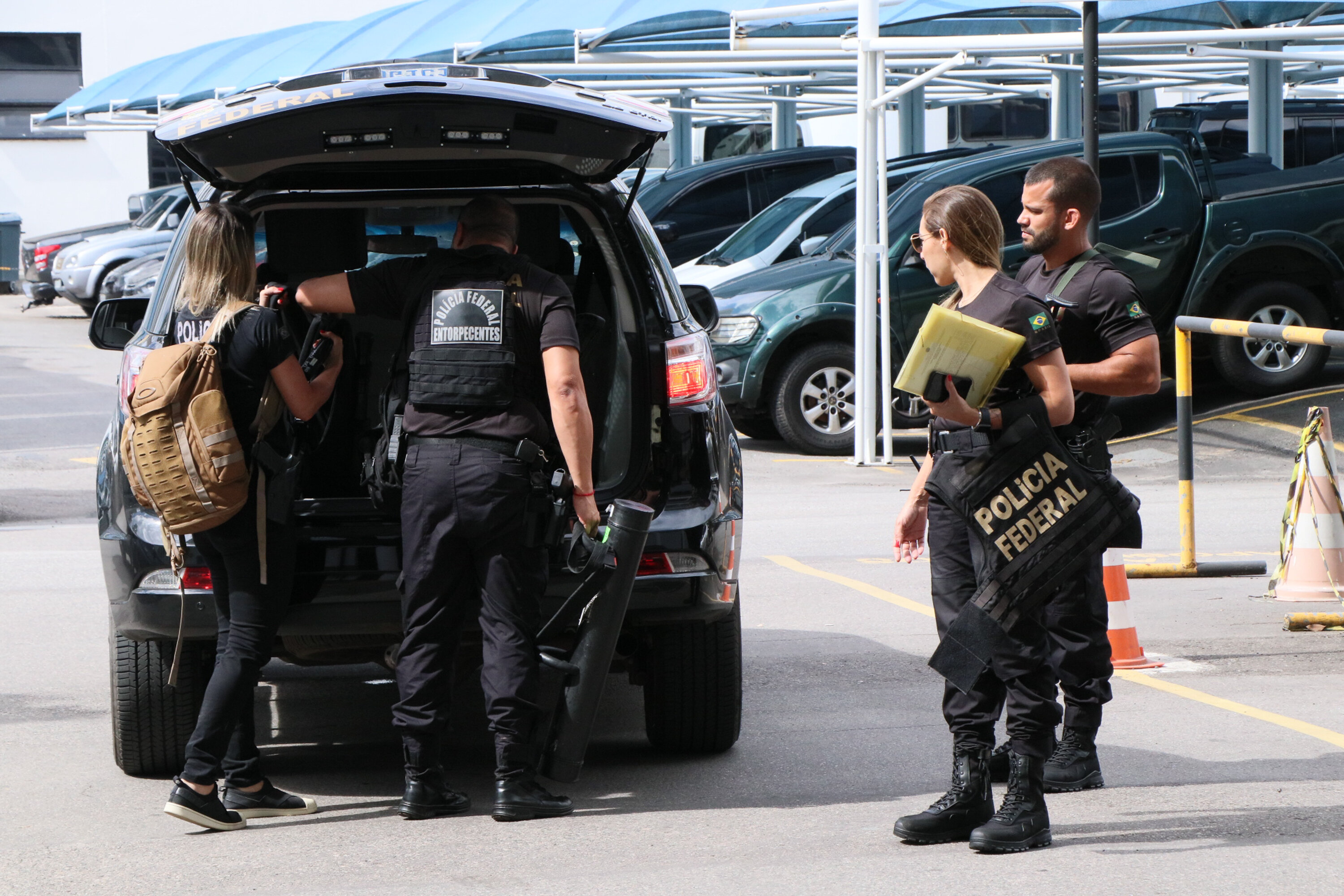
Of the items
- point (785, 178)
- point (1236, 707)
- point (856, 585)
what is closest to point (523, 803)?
point (1236, 707)

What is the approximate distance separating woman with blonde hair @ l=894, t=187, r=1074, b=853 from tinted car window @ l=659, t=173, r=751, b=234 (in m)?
15.4

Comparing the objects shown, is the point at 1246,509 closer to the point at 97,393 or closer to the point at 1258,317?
the point at 1258,317

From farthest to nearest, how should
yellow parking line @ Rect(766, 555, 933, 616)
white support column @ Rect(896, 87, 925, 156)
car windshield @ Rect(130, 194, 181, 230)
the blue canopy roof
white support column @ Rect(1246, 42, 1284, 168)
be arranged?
car windshield @ Rect(130, 194, 181, 230), white support column @ Rect(896, 87, 925, 156), white support column @ Rect(1246, 42, 1284, 168), the blue canopy roof, yellow parking line @ Rect(766, 555, 933, 616)

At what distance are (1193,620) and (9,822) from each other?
490 cm

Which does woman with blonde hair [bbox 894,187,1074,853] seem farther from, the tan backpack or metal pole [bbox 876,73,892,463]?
metal pole [bbox 876,73,892,463]

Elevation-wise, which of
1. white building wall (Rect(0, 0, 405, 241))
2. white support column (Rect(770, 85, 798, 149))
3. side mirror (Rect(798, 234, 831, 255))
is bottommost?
side mirror (Rect(798, 234, 831, 255))

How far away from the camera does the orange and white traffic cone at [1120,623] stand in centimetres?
630

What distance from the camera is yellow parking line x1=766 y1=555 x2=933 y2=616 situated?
25.8 feet

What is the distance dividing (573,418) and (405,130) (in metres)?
0.91

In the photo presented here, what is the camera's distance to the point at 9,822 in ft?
15.5

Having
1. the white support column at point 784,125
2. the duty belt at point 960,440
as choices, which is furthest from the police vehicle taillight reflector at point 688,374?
the white support column at point 784,125

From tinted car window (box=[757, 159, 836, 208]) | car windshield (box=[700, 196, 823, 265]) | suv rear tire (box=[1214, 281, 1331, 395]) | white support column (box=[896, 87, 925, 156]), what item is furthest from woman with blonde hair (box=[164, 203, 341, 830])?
white support column (box=[896, 87, 925, 156])

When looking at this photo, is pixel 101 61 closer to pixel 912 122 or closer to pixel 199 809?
pixel 912 122

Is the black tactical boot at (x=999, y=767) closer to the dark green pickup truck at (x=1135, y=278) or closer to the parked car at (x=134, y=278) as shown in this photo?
the dark green pickup truck at (x=1135, y=278)
